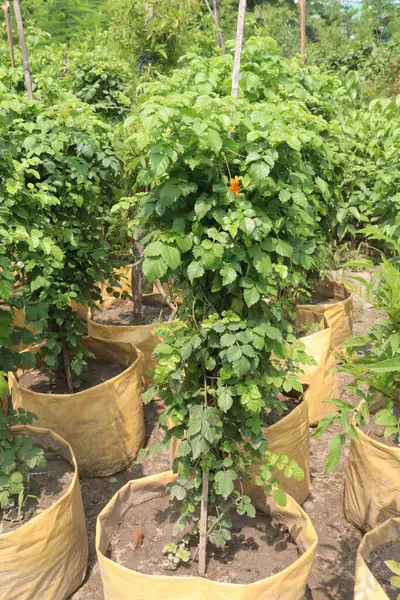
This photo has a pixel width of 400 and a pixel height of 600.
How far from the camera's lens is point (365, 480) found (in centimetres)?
283

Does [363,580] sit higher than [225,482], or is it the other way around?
[225,482]

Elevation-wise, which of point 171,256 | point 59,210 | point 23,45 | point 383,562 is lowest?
point 383,562

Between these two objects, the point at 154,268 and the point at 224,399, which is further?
the point at 224,399

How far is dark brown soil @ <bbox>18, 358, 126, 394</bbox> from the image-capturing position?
3675mm

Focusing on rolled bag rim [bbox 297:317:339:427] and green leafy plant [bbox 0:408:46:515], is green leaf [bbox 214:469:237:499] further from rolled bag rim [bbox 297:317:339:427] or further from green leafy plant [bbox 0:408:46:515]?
rolled bag rim [bbox 297:317:339:427]

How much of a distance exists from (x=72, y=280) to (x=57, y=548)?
5.31ft

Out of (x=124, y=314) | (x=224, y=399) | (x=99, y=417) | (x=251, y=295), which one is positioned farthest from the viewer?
(x=124, y=314)

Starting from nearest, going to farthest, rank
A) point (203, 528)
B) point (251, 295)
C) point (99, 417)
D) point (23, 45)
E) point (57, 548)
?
point (251, 295) → point (203, 528) → point (57, 548) → point (23, 45) → point (99, 417)

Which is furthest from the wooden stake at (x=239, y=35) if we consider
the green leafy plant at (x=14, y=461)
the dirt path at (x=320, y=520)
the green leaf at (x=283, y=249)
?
the dirt path at (x=320, y=520)

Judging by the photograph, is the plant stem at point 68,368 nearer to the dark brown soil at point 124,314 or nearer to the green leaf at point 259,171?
the dark brown soil at point 124,314

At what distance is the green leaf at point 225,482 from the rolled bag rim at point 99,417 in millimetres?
1302

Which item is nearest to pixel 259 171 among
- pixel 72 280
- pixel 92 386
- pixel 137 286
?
pixel 72 280

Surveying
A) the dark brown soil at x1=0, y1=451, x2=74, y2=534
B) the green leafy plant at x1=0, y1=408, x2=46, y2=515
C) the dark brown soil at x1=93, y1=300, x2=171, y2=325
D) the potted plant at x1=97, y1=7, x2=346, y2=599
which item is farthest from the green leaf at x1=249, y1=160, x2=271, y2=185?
the dark brown soil at x1=93, y1=300, x2=171, y2=325

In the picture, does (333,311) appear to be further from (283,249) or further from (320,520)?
(283,249)
